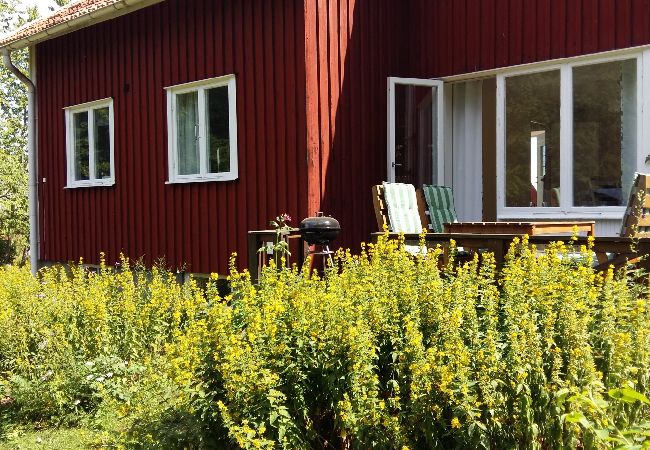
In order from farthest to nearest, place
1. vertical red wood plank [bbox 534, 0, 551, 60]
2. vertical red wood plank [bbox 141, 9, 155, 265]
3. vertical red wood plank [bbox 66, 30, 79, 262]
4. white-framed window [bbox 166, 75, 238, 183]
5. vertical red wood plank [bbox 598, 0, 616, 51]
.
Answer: vertical red wood plank [bbox 66, 30, 79, 262]
vertical red wood plank [bbox 141, 9, 155, 265]
white-framed window [bbox 166, 75, 238, 183]
vertical red wood plank [bbox 534, 0, 551, 60]
vertical red wood plank [bbox 598, 0, 616, 51]

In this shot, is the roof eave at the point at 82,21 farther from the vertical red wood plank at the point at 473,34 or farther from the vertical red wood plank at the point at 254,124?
the vertical red wood plank at the point at 473,34

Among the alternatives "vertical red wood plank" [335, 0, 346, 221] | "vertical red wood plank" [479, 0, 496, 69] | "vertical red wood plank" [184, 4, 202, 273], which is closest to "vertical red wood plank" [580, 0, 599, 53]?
"vertical red wood plank" [479, 0, 496, 69]

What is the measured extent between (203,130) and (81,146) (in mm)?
3072

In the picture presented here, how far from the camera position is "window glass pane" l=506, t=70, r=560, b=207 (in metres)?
7.52

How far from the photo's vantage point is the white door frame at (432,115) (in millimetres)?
8016

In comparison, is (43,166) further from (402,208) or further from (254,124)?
(402,208)

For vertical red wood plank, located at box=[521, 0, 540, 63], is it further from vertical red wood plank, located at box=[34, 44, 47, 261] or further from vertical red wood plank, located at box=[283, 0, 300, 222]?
vertical red wood plank, located at box=[34, 44, 47, 261]

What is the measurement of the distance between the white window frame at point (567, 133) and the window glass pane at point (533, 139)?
0.07 m

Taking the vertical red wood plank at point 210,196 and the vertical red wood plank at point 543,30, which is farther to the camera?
the vertical red wood plank at point 210,196

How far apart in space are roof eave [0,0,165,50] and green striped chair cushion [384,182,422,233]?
4140mm

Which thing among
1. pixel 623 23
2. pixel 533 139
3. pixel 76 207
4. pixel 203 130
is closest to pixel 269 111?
pixel 203 130

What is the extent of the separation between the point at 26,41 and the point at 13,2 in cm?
1954

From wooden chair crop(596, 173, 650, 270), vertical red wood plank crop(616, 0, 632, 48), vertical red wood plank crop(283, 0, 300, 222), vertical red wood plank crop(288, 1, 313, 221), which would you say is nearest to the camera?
wooden chair crop(596, 173, 650, 270)

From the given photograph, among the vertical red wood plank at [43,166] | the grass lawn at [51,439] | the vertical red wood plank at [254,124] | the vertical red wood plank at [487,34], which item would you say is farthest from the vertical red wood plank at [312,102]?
the vertical red wood plank at [43,166]
